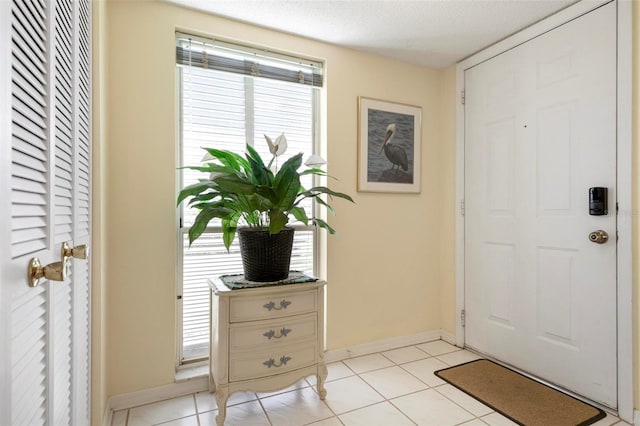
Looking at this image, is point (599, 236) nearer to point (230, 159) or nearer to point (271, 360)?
point (271, 360)

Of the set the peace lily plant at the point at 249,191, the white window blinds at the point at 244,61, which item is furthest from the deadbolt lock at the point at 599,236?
the white window blinds at the point at 244,61

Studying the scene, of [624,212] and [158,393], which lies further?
[158,393]

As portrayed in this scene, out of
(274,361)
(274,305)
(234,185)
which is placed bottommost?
(274,361)

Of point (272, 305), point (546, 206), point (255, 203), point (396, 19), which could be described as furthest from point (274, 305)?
point (396, 19)

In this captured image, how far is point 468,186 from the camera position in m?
2.52

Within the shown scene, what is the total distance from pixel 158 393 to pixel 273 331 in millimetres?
769

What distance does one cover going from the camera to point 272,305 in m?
1.71

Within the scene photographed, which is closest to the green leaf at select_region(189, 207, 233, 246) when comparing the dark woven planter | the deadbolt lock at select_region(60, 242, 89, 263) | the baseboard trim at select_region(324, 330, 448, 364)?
the dark woven planter

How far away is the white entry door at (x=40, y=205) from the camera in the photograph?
1.83 feet

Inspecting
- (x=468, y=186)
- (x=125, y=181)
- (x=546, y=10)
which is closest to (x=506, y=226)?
(x=468, y=186)

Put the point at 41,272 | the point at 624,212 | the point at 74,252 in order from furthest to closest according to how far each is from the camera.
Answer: the point at 624,212
the point at 74,252
the point at 41,272

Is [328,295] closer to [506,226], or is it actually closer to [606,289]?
[506,226]

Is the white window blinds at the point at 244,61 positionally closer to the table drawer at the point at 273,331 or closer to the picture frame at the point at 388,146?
the picture frame at the point at 388,146

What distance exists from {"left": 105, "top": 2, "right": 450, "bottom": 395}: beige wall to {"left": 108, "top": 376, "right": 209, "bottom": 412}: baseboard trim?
40 mm
